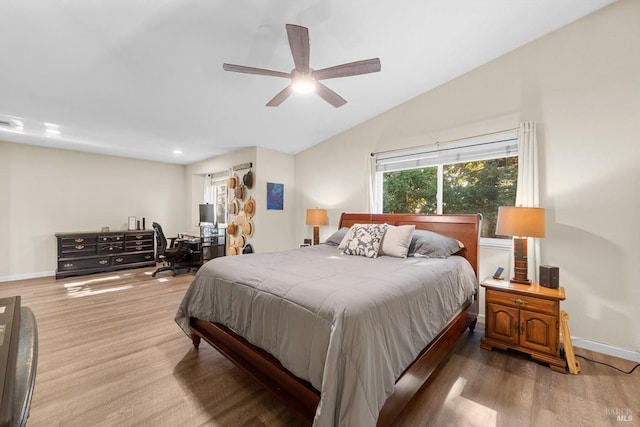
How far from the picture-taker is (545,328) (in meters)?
2.19

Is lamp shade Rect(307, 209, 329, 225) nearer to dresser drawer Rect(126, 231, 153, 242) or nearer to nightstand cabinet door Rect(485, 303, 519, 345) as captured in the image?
nightstand cabinet door Rect(485, 303, 519, 345)

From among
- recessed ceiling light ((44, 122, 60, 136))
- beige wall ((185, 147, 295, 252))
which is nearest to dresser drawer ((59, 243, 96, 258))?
recessed ceiling light ((44, 122, 60, 136))

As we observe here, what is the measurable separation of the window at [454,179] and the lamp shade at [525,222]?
2.36 ft

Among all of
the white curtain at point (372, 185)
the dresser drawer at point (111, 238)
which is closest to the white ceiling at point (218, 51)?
the white curtain at point (372, 185)

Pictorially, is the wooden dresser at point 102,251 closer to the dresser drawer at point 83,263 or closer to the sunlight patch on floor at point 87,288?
the dresser drawer at point 83,263

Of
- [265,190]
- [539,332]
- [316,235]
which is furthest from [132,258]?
[539,332]

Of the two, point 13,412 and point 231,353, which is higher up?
point 13,412

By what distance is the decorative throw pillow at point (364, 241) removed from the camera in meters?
2.86

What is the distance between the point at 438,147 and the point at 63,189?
676cm

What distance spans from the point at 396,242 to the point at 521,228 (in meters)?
1.11

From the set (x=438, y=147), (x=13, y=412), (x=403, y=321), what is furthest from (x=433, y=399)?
(x=438, y=147)

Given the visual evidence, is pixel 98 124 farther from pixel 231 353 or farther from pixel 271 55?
pixel 231 353

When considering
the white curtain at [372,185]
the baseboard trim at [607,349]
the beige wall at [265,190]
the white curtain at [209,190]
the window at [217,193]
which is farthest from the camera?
the white curtain at [209,190]

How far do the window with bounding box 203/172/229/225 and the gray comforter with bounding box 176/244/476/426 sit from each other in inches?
158
